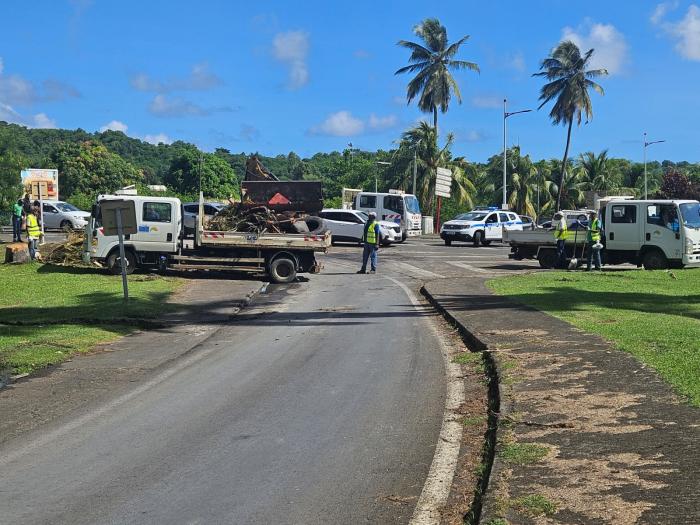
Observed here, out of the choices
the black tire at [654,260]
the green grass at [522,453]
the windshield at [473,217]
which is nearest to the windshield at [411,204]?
the windshield at [473,217]

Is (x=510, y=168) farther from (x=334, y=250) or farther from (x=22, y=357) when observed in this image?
(x=22, y=357)

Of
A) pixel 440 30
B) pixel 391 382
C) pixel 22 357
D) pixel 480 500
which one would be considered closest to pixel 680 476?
pixel 480 500

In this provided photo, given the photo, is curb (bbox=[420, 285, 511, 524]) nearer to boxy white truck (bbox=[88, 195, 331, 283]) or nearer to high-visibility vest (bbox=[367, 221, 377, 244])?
boxy white truck (bbox=[88, 195, 331, 283])

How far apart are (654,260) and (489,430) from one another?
19894 mm

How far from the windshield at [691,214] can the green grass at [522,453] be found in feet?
67.2

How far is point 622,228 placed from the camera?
25844 millimetres

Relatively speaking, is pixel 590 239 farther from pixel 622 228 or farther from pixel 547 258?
pixel 547 258

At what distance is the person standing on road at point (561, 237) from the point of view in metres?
26.3

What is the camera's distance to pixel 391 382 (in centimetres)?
980

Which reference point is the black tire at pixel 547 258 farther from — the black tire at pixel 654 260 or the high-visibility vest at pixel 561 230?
the black tire at pixel 654 260

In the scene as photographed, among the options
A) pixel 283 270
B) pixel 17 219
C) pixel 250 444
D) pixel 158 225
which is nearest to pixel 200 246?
pixel 158 225

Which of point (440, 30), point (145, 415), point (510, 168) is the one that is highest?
point (440, 30)

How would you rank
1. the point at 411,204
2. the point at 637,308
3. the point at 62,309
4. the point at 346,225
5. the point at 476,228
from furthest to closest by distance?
the point at 411,204, the point at 476,228, the point at 346,225, the point at 62,309, the point at 637,308

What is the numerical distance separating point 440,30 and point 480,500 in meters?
65.8
